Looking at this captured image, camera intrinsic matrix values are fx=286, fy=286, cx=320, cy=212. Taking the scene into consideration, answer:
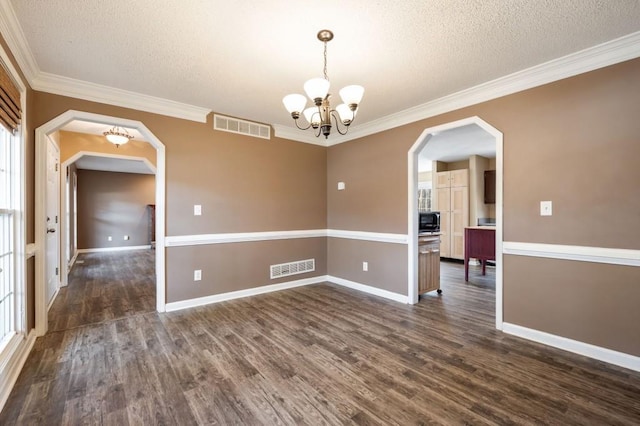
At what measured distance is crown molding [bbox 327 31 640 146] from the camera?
87.3 inches

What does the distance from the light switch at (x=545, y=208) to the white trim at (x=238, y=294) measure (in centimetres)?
321

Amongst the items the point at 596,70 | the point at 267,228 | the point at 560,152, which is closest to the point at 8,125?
the point at 267,228

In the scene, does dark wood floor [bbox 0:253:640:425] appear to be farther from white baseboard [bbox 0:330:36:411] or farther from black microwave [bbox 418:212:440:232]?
black microwave [bbox 418:212:440:232]

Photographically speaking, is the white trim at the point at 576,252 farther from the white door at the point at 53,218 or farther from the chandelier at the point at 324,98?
the white door at the point at 53,218

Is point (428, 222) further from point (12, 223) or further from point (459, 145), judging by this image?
point (12, 223)

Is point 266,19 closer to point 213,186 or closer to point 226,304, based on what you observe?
point 213,186

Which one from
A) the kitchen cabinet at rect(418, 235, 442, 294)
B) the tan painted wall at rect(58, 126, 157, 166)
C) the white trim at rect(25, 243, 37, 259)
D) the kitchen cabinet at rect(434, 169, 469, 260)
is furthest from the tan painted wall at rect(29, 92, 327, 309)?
the kitchen cabinet at rect(434, 169, 469, 260)

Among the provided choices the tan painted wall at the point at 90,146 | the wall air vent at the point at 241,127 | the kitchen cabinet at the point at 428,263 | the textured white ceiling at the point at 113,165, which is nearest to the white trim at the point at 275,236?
the kitchen cabinet at the point at 428,263

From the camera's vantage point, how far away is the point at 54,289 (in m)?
4.09

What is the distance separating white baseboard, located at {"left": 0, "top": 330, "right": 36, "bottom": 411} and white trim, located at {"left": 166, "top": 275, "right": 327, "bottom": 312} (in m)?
1.23

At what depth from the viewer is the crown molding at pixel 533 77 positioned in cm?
222

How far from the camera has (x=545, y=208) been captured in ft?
8.63

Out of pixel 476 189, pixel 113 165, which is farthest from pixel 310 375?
pixel 113 165

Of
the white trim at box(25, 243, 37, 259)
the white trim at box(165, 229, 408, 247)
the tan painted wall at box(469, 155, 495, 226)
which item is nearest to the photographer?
the white trim at box(25, 243, 37, 259)
